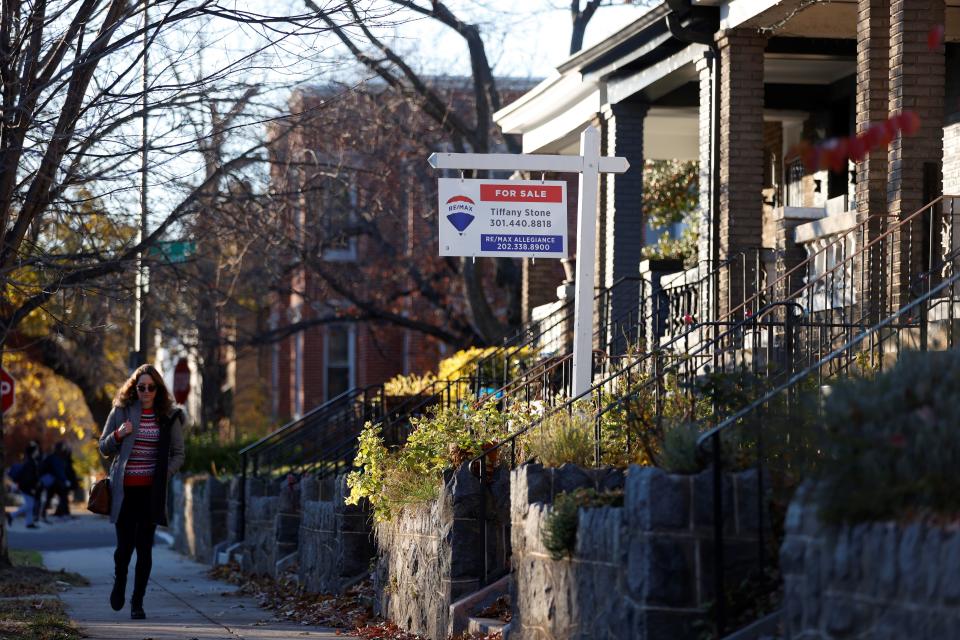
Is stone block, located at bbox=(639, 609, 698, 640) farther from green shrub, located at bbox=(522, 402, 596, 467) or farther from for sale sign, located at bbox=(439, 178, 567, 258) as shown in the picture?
for sale sign, located at bbox=(439, 178, 567, 258)

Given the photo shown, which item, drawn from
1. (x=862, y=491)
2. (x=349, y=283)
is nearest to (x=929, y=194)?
(x=862, y=491)

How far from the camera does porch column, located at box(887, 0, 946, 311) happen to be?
11.1 m

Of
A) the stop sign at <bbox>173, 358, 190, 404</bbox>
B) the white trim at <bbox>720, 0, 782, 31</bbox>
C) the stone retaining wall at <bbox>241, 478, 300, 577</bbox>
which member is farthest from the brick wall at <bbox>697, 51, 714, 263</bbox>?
the stop sign at <bbox>173, 358, 190, 404</bbox>

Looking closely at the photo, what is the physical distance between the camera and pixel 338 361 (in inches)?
1499

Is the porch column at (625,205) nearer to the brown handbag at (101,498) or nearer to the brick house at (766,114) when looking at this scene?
the brick house at (766,114)

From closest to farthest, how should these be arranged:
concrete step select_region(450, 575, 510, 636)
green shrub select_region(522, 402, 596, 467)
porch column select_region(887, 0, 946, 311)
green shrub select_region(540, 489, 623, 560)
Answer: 1. green shrub select_region(540, 489, 623, 560)
2. green shrub select_region(522, 402, 596, 467)
3. concrete step select_region(450, 575, 510, 636)
4. porch column select_region(887, 0, 946, 311)

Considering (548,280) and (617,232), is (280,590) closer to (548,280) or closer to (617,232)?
(617,232)

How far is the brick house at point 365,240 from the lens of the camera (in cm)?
2133

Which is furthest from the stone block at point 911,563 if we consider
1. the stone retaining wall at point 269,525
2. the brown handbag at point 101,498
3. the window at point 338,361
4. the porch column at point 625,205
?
the window at point 338,361

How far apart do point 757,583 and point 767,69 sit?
10452mm

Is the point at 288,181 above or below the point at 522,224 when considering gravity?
above

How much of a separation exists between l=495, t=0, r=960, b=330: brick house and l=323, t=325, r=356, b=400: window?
18.0 metres

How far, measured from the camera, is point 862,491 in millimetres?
5336

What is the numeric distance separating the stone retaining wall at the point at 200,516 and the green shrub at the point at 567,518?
11.7 m
